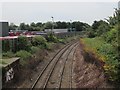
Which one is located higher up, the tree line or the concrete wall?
the concrete wall

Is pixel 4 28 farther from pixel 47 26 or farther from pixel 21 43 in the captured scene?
pixel 47 26

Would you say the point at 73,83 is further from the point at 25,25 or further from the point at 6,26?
the point at 25,25

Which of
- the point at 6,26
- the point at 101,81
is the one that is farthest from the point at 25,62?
the point at 6,26

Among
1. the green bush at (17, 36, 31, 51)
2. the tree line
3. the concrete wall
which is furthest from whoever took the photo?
the tree line

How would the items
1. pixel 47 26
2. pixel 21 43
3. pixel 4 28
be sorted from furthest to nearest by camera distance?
pixel 47 26 → pixel 4 28 → pixel 21 43

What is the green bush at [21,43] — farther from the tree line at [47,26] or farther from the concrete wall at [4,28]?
the tree line at [47,26]

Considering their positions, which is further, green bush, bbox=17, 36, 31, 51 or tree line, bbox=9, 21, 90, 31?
tree line, bbox=9, 21, 90, 31

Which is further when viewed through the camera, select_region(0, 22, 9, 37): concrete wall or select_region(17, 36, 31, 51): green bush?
select_region(0, 22, 9, 37): concrete wall

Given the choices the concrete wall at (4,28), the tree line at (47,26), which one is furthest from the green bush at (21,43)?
the tree line at (47,26)

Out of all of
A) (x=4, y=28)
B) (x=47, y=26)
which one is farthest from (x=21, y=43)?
(x=47, y=26)

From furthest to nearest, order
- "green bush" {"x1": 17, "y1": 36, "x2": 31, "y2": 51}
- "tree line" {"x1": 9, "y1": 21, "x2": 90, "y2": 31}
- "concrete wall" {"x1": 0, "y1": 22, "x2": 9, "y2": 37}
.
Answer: "tree line" {"x1": 9, "y1": 21, "x2": 90, "y2": 31}
"concrete wall" {"x1": 0, "y1": 22, "x2": 9, "y2": 37}
"green bush" {"x1": 17, "y1": 36, "x2": 31, "y2": 51}

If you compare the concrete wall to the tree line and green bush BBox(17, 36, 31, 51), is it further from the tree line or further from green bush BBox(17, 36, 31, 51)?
the tree line

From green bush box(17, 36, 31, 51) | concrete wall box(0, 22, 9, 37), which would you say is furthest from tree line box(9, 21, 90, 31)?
green bush box(17, 36, 31, 51)

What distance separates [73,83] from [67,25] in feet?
465
